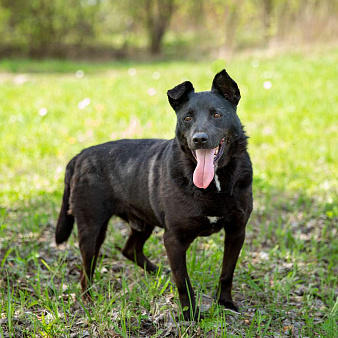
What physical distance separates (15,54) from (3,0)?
9.81 feet

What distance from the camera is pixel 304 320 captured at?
361cm

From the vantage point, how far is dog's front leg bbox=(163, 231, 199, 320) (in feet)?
10.9

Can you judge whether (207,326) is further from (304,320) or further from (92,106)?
(92,106)

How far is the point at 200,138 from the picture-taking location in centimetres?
294

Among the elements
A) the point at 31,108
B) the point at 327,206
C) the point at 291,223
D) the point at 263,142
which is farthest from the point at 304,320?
the point at 31,108

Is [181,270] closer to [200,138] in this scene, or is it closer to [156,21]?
[200,138]

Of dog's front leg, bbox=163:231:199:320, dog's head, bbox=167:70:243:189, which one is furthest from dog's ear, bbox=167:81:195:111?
dog's front leg, bbox=163:231:199:320

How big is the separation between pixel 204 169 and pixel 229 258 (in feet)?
2.77

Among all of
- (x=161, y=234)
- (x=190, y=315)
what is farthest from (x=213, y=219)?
(x=161, y=234)

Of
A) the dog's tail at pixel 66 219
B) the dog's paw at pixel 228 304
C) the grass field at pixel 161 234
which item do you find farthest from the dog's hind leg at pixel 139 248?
the dog's paw at pixel 228 304

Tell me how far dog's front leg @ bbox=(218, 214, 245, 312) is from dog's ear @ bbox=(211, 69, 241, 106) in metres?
0.88

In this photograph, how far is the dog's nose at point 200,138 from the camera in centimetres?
294

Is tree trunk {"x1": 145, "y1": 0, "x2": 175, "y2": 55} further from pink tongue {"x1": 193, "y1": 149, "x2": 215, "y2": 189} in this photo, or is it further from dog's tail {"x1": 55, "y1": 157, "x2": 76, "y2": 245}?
pink tongue {"x1": 193, "y1": 149, "x2": 215, "y2": 189}

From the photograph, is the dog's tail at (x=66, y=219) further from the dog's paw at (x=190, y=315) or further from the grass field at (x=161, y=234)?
the dog's paw at (x=190, y=315)
